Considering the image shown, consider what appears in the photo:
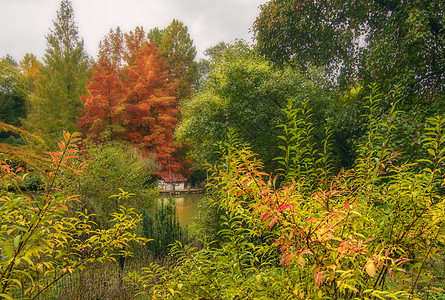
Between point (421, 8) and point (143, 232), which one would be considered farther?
point (143, 232)

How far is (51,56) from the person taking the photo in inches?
706

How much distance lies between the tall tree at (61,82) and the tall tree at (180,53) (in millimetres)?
5865

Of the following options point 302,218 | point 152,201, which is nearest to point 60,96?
A: point 152,201

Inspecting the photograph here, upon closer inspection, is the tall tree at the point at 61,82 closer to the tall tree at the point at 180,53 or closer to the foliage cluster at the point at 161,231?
the tall tree at the point at 180,53

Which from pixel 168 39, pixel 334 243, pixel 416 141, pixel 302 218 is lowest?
pixel 334 243

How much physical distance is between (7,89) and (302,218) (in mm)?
27694

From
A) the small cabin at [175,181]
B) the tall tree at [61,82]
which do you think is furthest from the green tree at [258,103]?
the tall tree at [61,82]

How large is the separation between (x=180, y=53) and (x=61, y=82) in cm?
922

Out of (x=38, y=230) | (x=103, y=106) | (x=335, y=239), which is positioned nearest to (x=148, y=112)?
(x=103, y=106)

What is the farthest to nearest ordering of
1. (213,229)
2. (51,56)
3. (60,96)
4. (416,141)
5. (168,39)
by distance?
(168,39) < (51,56) < (60,96) < (213,229) < (416,141)

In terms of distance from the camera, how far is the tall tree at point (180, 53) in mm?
21781

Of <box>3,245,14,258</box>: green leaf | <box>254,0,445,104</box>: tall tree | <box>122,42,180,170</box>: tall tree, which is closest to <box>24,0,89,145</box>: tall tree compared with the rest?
<box>122,42,180,170</box>: tall tree

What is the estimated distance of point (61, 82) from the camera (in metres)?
16.9

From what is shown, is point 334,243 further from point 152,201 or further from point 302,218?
point 152,201
